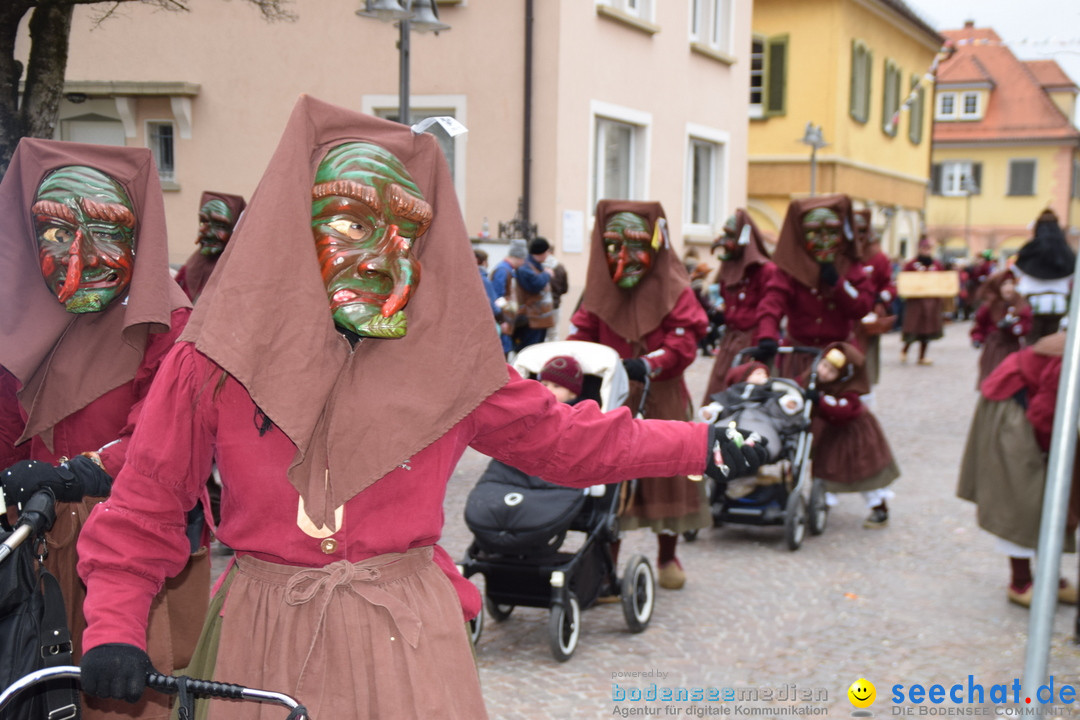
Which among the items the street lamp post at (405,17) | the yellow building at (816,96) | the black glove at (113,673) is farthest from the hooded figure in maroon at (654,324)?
the yellow building at (816,96)

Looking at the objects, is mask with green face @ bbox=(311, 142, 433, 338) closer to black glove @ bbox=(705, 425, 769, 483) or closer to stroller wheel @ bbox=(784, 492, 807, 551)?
black glove @ bbox=(705, 425, 769, 483)

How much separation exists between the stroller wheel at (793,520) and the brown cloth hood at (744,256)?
2247mm

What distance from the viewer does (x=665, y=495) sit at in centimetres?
628

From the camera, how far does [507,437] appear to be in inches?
→ 102

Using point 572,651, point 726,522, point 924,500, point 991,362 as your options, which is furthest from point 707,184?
point 572,651

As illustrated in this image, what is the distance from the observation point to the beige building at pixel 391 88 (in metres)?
15.0

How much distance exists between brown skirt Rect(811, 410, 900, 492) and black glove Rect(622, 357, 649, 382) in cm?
266

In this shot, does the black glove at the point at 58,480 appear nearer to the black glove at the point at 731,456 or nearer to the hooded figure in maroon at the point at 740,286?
the black glove at the point at 731,456

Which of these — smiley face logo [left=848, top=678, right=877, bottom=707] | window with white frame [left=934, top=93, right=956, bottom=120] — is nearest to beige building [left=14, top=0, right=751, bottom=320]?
smiley face logo [left=848, top=678, right=877, bottom=707]

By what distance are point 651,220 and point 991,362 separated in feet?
23.2

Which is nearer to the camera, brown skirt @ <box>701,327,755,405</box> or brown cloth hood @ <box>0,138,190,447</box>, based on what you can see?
brown cloth hood @ <box>0,138,190,447</box>

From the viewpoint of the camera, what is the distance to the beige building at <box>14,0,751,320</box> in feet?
49.2

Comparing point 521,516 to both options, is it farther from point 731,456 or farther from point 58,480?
point 731,456

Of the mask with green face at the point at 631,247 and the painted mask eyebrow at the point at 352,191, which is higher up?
the painted mask eyebrow at the point at 352,191
